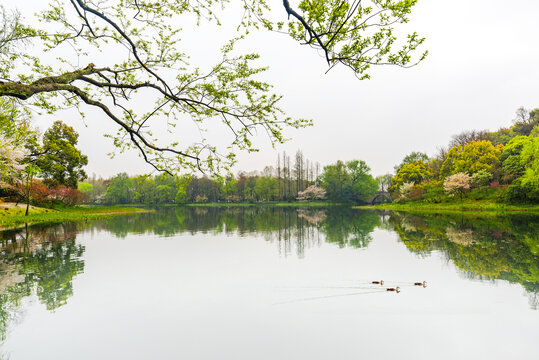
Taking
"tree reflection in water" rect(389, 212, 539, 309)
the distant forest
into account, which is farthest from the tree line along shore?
"tree reflection in water" rect(389, 212, 539, 309)

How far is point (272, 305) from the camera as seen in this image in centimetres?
660

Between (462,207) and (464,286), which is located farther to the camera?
(462,207)

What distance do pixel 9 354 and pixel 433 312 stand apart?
26.9 feet

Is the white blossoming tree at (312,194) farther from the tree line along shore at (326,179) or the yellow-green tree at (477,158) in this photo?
the yellow-green tree at (477,158)

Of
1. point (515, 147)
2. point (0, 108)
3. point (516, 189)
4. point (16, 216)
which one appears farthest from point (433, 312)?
point (515, 147)

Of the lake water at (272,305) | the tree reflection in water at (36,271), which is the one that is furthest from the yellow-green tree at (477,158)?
the tree reflection in water at (36,271)

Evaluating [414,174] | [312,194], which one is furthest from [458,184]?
[312,194]

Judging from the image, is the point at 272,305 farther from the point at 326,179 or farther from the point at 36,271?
the point at 326,179

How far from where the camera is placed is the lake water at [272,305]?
4871 millimetres

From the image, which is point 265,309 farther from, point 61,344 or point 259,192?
point 259,192

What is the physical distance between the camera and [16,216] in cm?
2678

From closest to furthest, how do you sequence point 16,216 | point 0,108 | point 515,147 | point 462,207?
point 0,108
point 16,216
point 462,207
point 515,147

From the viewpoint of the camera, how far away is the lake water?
16.0 ft

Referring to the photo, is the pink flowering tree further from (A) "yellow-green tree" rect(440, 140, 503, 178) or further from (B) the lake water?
(B) the lake water
